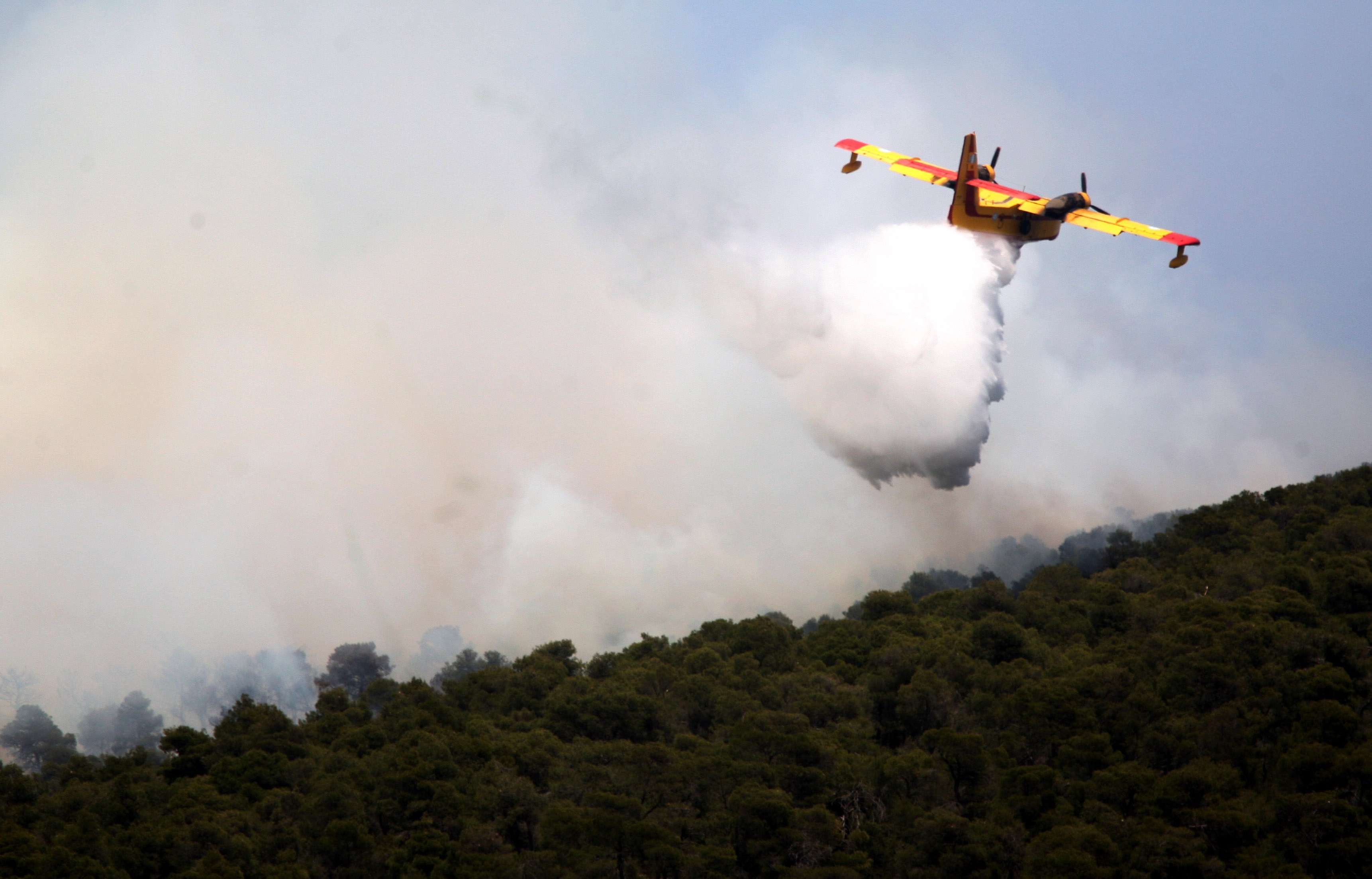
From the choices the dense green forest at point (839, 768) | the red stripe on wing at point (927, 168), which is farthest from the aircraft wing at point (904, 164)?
the dense green forest at point (839, 768)

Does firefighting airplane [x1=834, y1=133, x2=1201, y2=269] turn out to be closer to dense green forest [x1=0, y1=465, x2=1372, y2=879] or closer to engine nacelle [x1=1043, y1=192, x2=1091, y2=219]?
engine nacelle [x1=1043, y1=192, x2=1091, y2=219]

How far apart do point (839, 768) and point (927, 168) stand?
35370mm

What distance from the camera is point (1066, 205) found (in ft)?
222

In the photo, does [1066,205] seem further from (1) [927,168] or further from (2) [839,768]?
(2) [839,768]

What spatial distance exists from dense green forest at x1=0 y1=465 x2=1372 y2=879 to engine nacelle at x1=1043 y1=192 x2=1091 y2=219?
24.2 meters

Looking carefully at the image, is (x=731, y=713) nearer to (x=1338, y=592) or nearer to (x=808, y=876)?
(x=808, y=876)

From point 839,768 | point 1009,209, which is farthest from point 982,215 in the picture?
point 839,768

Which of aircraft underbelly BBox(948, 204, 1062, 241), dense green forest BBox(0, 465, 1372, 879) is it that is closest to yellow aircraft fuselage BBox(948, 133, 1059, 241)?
aircraft underbelly BBox(948, 204, 1062, 241)

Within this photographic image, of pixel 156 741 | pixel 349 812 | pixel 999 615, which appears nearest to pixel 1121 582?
pixel 999 615

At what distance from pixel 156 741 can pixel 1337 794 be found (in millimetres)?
172604

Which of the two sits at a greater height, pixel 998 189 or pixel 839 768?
pixel 998 189

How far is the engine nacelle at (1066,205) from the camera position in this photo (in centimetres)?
6731

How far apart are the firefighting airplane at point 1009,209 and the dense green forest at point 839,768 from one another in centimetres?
2325

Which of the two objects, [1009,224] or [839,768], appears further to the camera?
[1009,224]
